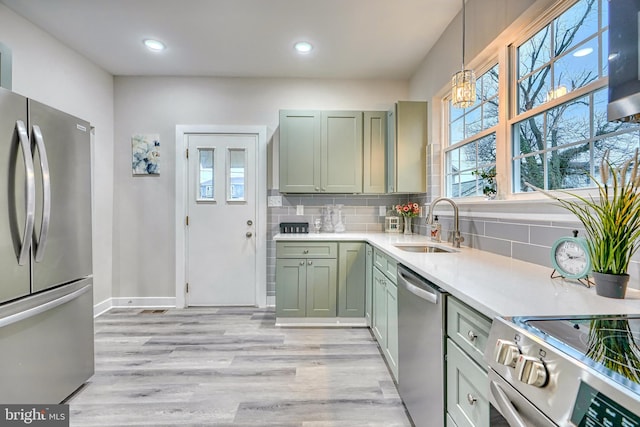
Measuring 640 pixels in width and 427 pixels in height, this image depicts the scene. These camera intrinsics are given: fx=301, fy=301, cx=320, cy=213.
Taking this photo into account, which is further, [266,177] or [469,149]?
[266,177]

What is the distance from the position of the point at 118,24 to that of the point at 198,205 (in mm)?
1822

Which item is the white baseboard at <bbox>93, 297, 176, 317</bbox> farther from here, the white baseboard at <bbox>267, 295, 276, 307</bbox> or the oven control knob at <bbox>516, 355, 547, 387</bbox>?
the oven control knob at <bbox>516, 355, 547, 387</bbox>

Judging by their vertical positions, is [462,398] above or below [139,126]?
below

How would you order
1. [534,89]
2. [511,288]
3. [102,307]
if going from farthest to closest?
[102,307] → [534,89] → [511,288]

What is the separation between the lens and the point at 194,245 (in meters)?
3.54

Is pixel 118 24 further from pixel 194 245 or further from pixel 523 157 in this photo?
pixel 523 157

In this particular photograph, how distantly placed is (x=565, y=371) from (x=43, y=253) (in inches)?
86.6

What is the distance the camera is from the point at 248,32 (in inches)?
104

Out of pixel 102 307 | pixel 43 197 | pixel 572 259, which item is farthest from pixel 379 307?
pixel 102 307

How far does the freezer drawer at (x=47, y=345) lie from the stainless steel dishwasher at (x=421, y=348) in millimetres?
1938

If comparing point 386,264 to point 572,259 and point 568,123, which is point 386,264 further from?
point 568,123

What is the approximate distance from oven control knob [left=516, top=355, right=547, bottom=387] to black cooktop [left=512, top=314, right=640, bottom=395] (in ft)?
0.18

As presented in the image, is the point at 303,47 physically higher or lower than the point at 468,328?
higher

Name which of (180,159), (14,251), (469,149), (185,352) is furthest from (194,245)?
(469,149)
